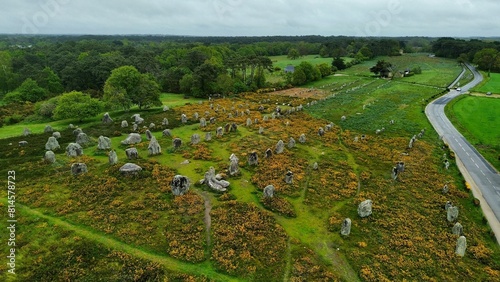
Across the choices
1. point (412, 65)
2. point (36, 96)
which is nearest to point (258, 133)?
point (36, 96)

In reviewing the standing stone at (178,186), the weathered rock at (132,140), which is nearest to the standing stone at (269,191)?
the standing stone at (178,186)

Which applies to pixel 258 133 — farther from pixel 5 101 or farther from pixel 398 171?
pixel 5 101

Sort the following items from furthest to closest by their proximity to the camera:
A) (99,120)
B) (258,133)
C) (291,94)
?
(291,94) < (99,120) < (258,133)

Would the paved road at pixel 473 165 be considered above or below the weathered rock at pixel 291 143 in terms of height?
below

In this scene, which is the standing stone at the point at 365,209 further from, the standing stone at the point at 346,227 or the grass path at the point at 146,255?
the grass path at the point at 146,255

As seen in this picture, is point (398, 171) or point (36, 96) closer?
point (398, 171)

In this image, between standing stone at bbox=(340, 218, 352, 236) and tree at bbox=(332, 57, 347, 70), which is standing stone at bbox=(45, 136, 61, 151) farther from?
tree at bbox=(332, 57, 347, 70)

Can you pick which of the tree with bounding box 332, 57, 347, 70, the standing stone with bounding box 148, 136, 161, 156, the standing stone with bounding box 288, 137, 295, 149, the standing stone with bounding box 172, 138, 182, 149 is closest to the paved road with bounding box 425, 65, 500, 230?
the standing stone with bounding box 288, 137, 295, 149
